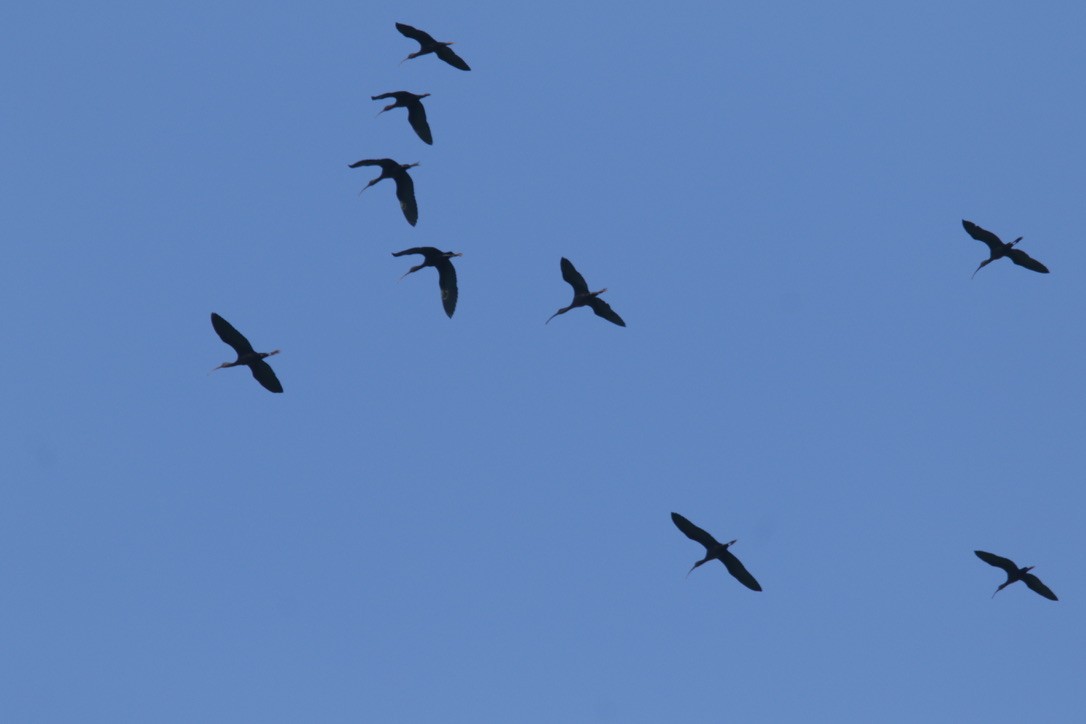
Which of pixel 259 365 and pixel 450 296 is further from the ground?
pixel 450 296

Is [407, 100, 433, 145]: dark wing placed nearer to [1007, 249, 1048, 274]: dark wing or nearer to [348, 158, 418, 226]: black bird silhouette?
[348, 158, 418, 226]: black bird silhouette

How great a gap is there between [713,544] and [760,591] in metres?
1.69

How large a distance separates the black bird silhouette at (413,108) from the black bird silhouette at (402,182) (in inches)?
47.4

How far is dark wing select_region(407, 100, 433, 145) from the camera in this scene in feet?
156

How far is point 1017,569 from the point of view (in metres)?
47.9

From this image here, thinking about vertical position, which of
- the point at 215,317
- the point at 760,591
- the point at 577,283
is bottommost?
the point at 760,591

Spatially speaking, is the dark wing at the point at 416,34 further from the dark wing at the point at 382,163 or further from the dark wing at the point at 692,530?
the dark wing at the point at 692,530

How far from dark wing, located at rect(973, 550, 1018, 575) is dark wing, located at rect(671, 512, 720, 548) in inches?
278

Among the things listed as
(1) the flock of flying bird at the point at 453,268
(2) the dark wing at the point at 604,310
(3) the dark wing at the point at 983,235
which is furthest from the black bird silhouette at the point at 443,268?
A: (3) the dark wing at the point at 983,235

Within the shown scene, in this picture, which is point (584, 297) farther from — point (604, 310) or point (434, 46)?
point (434, 46)

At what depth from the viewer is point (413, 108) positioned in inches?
1877

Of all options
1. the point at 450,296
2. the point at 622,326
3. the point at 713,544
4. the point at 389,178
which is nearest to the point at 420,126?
the point at 389,178

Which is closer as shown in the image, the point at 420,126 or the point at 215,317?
the point at 215,317

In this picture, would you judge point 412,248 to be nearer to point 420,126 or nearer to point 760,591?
point 420,126
